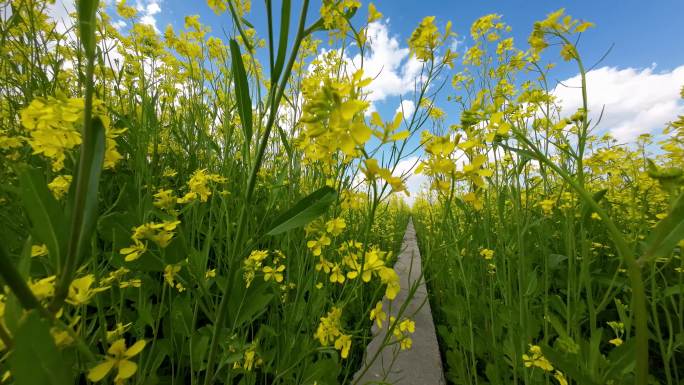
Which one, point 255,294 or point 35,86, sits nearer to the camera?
point 255,294

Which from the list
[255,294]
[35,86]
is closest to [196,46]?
[35,86]

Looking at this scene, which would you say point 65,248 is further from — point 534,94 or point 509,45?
point 509,45

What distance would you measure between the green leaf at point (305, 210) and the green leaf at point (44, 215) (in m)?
0.26

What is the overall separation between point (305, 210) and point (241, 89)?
24 cm

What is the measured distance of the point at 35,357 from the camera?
10.3 inches

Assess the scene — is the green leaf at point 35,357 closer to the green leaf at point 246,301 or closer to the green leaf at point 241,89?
the green leaf at point 241,89

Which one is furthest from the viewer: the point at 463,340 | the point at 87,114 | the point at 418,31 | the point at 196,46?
the point at 196,46

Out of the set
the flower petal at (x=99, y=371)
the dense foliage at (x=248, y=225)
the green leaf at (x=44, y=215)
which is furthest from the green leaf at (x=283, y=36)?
the flower petal at (x=99, y=371)

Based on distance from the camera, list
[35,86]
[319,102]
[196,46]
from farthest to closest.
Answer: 1. [196,46]
2. [35,86]
3. [319,102]

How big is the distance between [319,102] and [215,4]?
0.85m

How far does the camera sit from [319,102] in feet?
1.58

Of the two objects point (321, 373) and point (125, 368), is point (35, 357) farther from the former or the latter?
point (321, 373)

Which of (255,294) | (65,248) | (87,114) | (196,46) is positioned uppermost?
(196,46)

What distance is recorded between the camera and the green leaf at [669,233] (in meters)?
0.47
